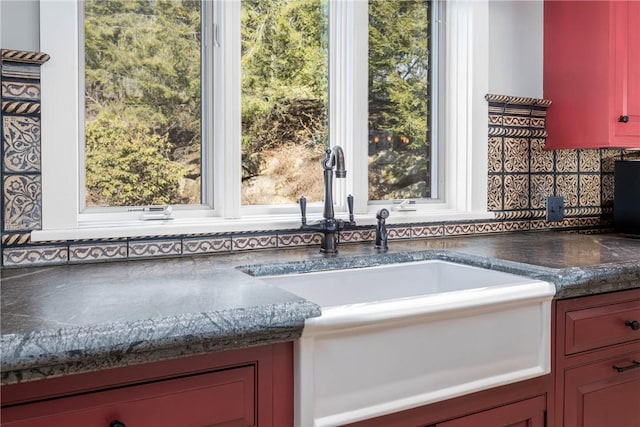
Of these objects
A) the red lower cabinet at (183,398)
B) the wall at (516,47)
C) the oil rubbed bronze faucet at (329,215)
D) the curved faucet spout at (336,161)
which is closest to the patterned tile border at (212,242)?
the oil rubbed bronze faucet at (329,215)

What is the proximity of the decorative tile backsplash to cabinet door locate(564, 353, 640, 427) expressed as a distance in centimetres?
77

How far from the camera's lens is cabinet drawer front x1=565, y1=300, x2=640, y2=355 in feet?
4.54

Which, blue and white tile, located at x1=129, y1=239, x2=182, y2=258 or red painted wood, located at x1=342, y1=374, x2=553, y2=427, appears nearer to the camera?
red painted wood, located at x1=342, y1=374, x2=553, y2=427

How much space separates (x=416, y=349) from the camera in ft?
3.72

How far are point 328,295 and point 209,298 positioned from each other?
1.94ft

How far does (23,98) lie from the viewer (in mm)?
1409

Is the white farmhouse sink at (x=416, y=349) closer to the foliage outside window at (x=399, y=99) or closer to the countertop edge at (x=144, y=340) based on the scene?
the countertop edge at (x=144, y=340)

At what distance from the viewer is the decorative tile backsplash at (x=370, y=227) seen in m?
1.40

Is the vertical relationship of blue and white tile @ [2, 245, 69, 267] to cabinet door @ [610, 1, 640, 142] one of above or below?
below

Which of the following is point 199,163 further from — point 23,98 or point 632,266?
point 632,266

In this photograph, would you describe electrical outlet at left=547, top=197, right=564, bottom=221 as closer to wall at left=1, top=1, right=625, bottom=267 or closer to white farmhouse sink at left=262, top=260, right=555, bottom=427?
wall at left=1, top=1, right=625, bottom=267

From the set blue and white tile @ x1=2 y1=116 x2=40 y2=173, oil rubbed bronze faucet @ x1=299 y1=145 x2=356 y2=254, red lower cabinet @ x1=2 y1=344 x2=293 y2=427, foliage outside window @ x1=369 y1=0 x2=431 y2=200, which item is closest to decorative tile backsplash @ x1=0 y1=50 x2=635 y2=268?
blue and white tile @ x1=2 y1=116 x2=40 y2=173

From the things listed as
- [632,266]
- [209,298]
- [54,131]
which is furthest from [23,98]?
[632,266]

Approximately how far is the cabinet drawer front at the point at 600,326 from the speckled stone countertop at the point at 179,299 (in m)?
0.06
